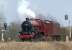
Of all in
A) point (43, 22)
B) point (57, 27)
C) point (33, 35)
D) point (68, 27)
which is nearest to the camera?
point (33, 35)

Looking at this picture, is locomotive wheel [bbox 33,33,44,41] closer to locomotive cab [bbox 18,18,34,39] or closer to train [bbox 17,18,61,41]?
train [bbox 17,18,61,41]

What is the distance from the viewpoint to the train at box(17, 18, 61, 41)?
93.6ft

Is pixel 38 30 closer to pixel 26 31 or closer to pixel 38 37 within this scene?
pixel 38 37

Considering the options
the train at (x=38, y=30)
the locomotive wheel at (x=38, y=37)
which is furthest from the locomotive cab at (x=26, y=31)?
the locomotive wheel at (x=38, y=37)

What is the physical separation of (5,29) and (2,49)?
64.6ft

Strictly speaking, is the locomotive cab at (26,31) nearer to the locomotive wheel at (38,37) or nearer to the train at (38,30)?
the train at (38,30)

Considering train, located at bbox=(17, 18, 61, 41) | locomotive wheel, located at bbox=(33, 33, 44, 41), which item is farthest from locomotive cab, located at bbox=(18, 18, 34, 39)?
locomotive wheel, located at bbox=(33, 33, 44, 41)

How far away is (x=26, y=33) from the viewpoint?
28906 mm

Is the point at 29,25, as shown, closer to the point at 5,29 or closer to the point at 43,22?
the point at 43,22

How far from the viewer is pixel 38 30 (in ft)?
96.4

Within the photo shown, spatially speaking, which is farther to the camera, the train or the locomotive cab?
the train

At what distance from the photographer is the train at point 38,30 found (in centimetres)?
2852

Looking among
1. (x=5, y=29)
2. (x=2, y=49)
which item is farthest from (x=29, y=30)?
(x=2, y=49)

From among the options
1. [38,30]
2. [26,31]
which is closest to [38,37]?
[38,30]
